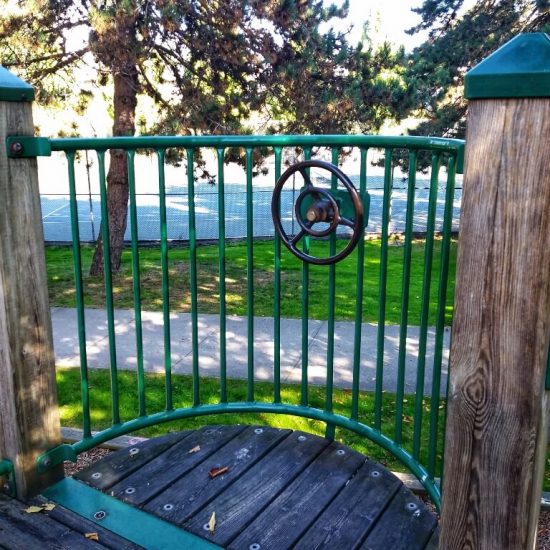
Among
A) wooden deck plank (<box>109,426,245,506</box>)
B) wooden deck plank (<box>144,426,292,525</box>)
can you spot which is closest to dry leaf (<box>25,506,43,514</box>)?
wooden deck plank (<box>109,426,245,506</box>)

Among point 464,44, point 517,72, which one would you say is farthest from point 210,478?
point 464,44

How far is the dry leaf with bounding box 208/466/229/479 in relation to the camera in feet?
7.46

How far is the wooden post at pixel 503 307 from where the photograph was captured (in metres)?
1.12

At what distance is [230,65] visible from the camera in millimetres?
9156

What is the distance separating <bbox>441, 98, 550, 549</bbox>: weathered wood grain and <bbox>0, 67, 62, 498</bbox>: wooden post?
4.86ft

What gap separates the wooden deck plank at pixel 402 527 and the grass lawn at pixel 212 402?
1.29 meters

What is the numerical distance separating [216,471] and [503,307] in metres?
1.48

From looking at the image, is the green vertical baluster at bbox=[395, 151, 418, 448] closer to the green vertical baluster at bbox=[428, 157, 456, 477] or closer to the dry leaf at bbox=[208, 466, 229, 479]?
the green vertical baluster at bbox=[428, 157, 456, 477]

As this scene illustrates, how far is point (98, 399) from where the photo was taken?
13.8 ft

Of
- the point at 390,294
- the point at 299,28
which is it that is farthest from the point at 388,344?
the point at 299,28

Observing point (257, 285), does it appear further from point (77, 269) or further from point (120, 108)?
point (77, 269)

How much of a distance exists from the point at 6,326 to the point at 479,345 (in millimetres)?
1572

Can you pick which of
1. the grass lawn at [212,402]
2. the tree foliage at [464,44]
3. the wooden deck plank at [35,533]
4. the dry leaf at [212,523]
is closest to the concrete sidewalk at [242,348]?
the grass lawn at [212,402]

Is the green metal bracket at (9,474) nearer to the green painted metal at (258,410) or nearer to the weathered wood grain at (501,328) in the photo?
the green painted metal at (258,410)
